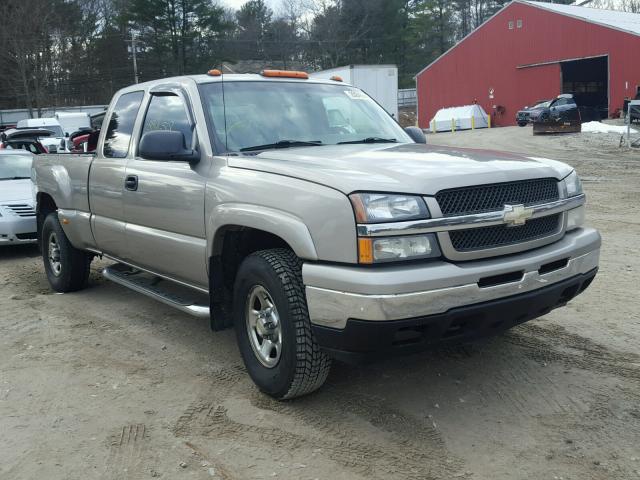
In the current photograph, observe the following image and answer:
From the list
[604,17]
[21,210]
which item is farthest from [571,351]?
[604,17]

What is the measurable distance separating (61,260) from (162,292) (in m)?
2.23

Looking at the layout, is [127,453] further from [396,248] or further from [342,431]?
[396,248]

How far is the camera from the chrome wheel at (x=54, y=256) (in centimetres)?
687

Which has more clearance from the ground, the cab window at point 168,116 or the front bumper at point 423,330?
the cab window at point 168,116

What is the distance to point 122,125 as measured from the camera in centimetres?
557

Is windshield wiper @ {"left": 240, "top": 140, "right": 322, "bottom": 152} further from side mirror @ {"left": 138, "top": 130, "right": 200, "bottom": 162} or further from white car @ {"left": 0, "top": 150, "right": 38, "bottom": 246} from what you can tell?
white car @ {"left": 0, "top": 150, "right": 38, "bottom": 246}

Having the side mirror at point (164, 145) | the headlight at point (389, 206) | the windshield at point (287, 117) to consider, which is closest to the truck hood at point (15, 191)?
the windshield at point (287, 117)

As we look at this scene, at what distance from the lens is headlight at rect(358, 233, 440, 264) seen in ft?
10.5

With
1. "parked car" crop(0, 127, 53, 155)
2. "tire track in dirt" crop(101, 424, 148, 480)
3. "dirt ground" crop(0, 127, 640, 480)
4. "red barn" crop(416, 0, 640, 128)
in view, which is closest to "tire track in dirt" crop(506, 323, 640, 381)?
"dirt ground" crop(0, 127, 640, 480)

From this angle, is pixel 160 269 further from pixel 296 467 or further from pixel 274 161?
pixel 296 467

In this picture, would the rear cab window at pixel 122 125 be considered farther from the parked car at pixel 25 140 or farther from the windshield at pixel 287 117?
the parked car at pixel 25 140

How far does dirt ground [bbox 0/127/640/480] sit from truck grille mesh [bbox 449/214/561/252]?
0.99m

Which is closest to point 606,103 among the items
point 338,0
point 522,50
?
point 522,50

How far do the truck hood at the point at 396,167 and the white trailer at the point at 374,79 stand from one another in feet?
77.0
